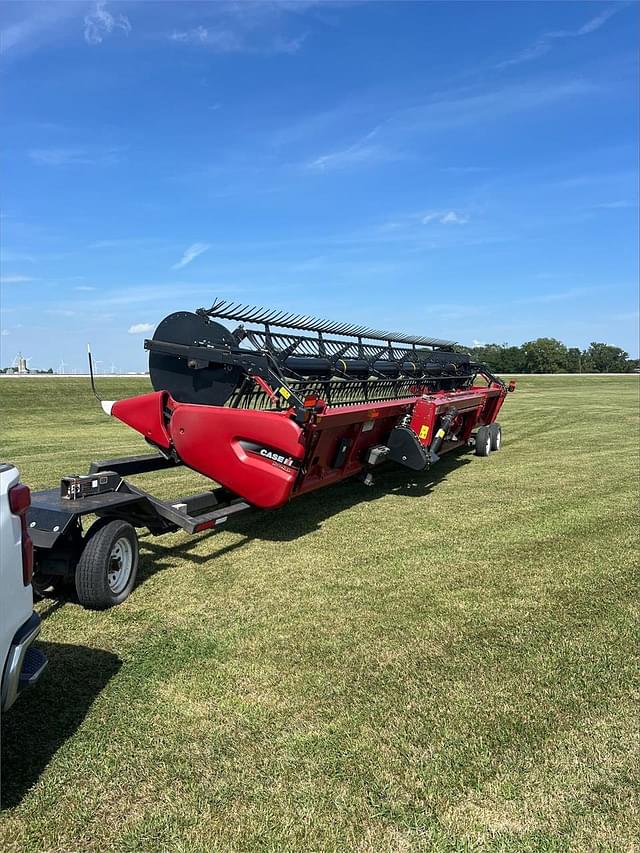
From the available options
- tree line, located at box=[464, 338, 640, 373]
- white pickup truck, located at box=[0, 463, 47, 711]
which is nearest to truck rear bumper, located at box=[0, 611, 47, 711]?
white pickup truck, located at box=[0, 463, 47, 711]

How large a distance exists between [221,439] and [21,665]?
309 centimetres

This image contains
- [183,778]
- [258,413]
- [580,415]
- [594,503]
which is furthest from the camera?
[580,415]

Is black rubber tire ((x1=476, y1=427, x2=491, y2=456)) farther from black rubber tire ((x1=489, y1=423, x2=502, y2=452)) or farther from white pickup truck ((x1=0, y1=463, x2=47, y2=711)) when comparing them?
white pickup truck ((x1=0, y1=463, x2=47, y2=711))

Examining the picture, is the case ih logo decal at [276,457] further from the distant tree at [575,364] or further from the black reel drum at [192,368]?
the distant tree at [575,364]

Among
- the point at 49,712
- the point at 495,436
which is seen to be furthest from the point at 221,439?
the point at 495,436

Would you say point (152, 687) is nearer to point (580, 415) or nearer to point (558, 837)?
point (558, 837)

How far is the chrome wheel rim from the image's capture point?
4.20 m

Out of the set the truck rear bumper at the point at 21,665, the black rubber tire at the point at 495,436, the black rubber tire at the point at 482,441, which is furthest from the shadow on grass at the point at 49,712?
the black rubber tire at the point at 495,436

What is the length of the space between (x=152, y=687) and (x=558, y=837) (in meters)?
1.95

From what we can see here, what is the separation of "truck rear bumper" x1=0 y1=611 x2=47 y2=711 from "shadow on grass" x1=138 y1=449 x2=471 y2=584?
2.16 m

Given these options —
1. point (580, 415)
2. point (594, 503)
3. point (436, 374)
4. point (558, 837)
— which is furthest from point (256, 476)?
point (580, 415)

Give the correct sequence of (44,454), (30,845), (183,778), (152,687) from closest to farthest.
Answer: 1. (30,845)
2. (183,778)
3. (152,687)
4. (44,454)

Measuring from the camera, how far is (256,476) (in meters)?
5.22

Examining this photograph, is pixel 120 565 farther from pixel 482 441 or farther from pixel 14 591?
pixel 482 441
